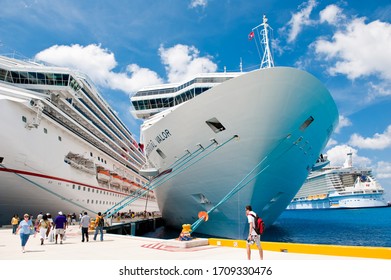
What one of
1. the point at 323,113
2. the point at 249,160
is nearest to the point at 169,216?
the point at 249,160

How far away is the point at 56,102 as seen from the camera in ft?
80.4

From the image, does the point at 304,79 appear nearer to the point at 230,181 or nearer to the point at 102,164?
the point at 230,181

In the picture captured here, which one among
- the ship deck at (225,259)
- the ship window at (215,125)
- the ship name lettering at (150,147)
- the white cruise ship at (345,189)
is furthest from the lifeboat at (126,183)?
the white cruise ship at (345,189)

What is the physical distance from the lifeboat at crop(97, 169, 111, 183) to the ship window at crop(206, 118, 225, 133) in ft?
62.9

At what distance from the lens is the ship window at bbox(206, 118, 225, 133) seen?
12.7m

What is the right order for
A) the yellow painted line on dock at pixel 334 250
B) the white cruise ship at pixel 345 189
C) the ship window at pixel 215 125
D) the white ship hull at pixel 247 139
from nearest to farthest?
the yellow painted line on dock at pixel 334 250 → the white ship hull at pixel 247 139 → the ship window at pixel 215 125 → the white cruise ship at pixel 345 189

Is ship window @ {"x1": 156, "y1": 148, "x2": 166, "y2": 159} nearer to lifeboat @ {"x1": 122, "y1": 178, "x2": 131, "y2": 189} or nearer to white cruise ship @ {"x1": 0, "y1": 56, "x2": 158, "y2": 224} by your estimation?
white cruise ship @ {"x1": 0, "y1": 56, "x2": 158, "y2": 224}

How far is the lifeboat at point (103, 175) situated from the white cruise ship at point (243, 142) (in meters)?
14.9

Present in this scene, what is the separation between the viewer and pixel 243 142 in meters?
12.2

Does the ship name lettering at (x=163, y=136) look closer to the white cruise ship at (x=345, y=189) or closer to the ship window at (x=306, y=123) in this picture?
the ship window at (x=306, y=123)

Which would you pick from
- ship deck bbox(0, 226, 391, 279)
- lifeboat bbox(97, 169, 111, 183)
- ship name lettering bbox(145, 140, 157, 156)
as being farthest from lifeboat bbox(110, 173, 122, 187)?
ship deck bbox(0, 226, 391, 279)

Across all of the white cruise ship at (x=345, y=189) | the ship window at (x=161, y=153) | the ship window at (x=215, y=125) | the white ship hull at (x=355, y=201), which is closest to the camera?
the ship window at (x=215, y=125)

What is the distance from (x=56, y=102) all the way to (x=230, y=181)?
62.9 feet

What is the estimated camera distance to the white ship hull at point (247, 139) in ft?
38.2
